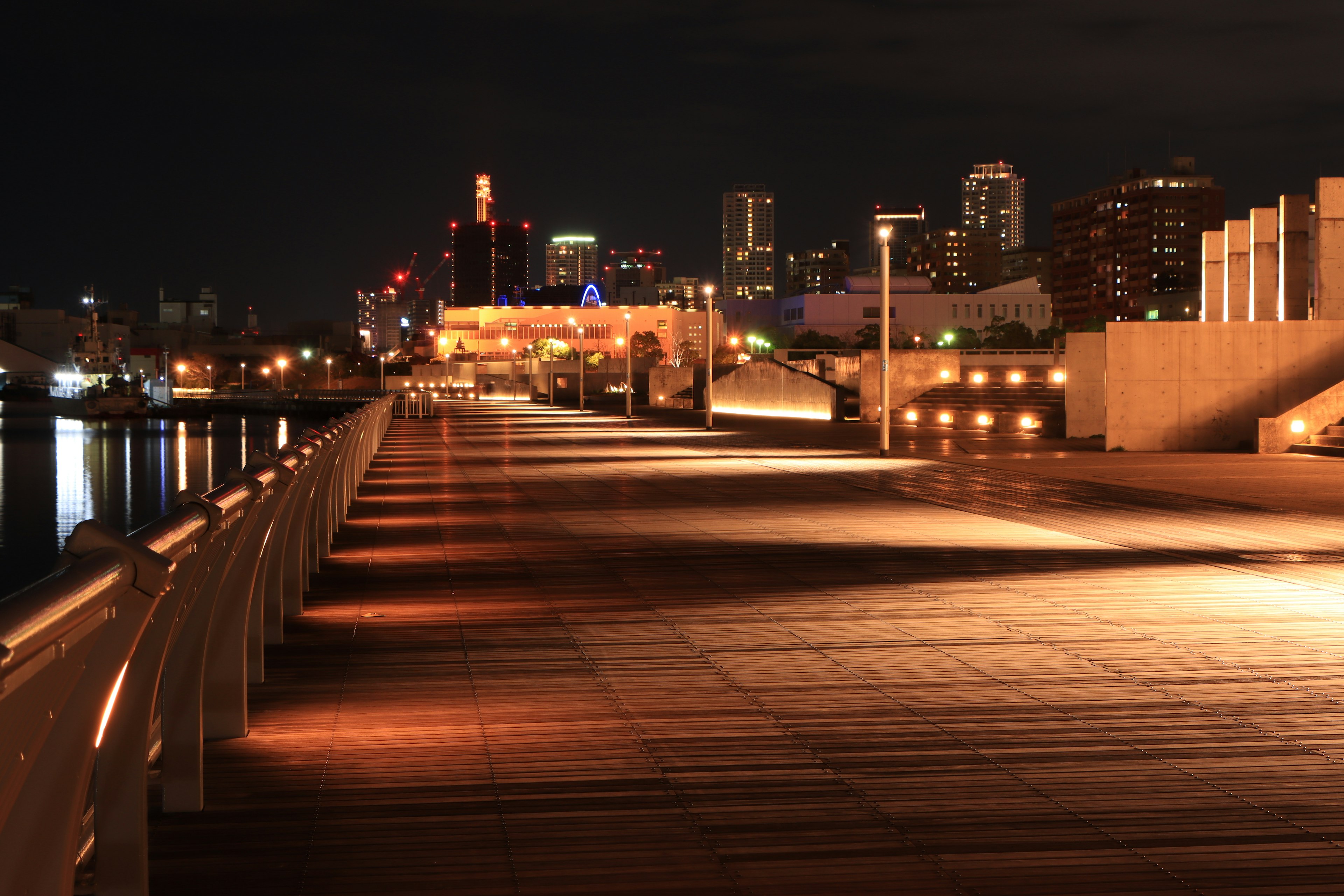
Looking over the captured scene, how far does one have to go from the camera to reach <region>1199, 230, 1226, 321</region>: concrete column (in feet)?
125

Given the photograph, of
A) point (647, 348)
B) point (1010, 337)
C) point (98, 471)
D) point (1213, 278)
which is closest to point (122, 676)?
point (1213, 278)

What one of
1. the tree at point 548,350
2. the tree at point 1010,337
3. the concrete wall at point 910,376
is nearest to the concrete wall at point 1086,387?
the concrete wall at point 910,376

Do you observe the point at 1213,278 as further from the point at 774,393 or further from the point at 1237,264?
the point at 774,393

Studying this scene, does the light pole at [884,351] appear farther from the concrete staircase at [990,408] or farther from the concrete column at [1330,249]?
the concrete column at [1330,249]

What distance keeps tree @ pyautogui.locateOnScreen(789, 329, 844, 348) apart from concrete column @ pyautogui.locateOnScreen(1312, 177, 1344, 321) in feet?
410

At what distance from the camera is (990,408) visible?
136ft

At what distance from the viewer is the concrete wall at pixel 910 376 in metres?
46.9

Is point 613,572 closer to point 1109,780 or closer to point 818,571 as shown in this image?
Answer: point 818,571

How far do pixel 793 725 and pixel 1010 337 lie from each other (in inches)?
6183

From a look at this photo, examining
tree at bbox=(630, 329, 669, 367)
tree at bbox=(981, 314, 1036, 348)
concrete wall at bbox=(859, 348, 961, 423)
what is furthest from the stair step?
tree at bbox=(630, 329, 669, 367)

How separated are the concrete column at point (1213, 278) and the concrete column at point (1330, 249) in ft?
Result: 24.5

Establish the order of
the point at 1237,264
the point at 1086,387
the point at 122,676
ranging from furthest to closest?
1. the point at 1237,264
2. the point at 1086,387
3. the point at 122,676

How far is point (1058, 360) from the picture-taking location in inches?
2534

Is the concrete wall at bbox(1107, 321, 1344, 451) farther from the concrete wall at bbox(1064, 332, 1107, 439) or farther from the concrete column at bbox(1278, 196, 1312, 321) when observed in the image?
the concrete wall at bbox(1064, 332, 1107, 439)
